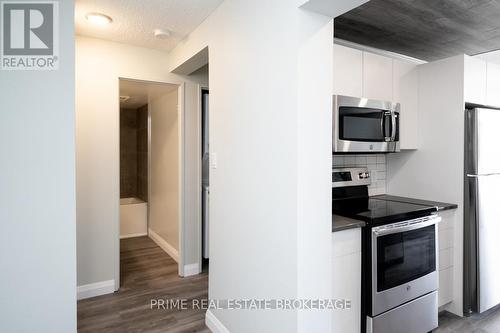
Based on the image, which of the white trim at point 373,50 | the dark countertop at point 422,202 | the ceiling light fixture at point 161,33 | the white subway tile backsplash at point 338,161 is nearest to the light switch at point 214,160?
the white subway tile backsplash at point 338,161

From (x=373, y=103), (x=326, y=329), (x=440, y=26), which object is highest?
(x=440, y=26)

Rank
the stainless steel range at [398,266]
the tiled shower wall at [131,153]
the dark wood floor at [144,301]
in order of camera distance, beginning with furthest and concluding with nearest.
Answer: the tiled shower wall at [131,153], the dark wood floor at [144,301], the stainless steel range at [398,266]

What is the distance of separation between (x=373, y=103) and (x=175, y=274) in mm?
2709

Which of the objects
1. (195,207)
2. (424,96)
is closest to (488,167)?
(424,96)

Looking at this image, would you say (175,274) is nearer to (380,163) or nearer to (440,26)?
(380,163)

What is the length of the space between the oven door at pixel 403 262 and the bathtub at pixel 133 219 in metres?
3.97

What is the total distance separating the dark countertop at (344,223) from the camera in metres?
1.80

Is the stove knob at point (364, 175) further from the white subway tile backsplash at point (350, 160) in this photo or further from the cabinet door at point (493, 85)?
the cabinet door at point (493, 85)

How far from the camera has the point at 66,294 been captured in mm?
1741

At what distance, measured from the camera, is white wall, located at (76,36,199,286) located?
2840mm

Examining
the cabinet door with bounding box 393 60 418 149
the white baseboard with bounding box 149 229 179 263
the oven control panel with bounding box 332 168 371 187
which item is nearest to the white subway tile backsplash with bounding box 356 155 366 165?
the oven control panel with bounding box 332 168 371 187

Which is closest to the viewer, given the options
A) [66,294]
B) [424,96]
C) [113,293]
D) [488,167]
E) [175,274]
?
[66,294]

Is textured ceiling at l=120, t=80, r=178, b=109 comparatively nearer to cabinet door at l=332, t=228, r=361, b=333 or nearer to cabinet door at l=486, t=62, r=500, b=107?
cabinet door at l=332, t=228, r=361, b=333

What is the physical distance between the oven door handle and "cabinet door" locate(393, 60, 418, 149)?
72 cm
